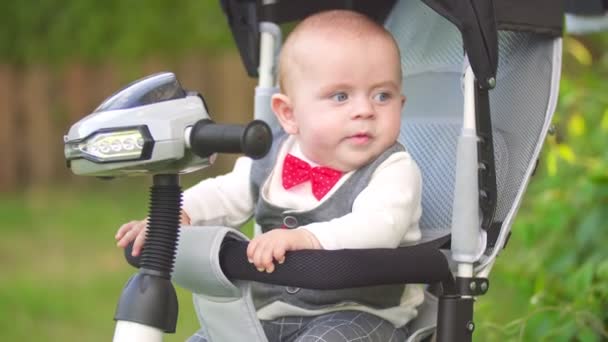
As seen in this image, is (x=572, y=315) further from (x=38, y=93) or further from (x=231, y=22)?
(x=38, y=93)

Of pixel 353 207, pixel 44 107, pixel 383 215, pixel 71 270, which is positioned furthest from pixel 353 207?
pixel 44 107

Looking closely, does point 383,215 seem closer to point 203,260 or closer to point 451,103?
point 203,260

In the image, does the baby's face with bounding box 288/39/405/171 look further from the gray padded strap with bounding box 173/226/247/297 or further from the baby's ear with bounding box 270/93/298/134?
the gray padded strap with bounding box 173/226/247/297

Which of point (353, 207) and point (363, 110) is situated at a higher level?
point (363, 110)

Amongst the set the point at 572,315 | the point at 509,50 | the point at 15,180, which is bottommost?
the point at 15,180

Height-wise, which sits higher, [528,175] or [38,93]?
[528,175]

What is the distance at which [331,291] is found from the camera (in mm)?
2543

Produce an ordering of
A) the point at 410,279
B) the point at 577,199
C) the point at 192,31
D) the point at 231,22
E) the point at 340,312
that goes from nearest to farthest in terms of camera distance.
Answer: the point at 410,279 < the point at 340,312 < the point at 231,22 < the point at 577,199 < the point at 192,31

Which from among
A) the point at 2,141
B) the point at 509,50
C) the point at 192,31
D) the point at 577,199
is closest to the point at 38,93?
the point at 2,141

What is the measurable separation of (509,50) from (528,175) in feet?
1.11

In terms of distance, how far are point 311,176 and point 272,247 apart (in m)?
0.49

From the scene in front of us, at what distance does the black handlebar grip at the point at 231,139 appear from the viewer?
2.05 m

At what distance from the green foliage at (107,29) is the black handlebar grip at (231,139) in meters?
7.79

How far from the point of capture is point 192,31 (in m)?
10.2
